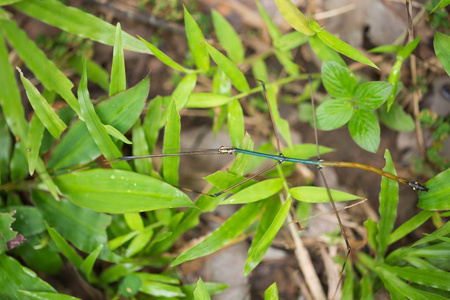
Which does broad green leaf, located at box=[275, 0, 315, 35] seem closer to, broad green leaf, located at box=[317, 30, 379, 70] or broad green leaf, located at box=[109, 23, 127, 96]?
broad green leaf, located at box=[317, 30, 379, 70]

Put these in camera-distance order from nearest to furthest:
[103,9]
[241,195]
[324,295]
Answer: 1. [241,195]
2. [324,295]
3. [103,9]

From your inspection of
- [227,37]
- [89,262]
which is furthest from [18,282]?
[227,37]

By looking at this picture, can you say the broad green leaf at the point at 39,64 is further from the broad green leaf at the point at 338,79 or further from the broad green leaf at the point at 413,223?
the broad green leaf at the point at 413,223

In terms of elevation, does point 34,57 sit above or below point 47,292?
above

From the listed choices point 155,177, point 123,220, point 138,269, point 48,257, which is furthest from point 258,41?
point 48,257

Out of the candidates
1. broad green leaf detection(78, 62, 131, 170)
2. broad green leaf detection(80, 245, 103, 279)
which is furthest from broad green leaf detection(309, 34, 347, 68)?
broad green leaf detection(80, 245, 103, 279)

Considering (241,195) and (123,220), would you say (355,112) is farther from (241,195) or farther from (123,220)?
(123,220)
